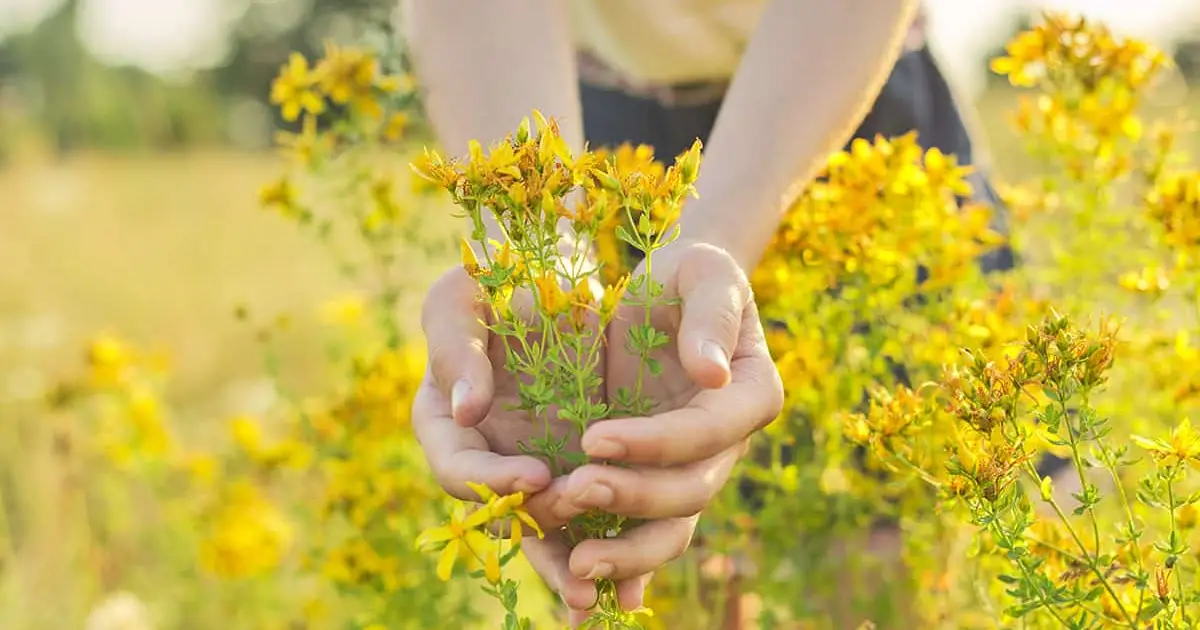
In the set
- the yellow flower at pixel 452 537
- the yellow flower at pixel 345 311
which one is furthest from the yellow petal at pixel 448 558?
the yellow flower at pixel 345 311

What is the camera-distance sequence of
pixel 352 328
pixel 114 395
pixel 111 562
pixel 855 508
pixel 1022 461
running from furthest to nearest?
pixel 111 562, pixel 114 395, pixel 352 328, pixel 855 508, pixel 1022 461

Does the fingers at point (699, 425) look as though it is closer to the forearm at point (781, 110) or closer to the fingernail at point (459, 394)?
the fingernail at point (459, 394)

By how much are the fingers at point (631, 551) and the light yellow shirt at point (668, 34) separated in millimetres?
944

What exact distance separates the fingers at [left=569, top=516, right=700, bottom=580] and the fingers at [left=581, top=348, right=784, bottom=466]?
0.21 feet

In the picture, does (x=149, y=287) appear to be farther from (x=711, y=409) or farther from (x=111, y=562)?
(x=711, y=409)

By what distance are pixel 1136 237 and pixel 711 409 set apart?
4.67 feet

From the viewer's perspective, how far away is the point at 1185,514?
118 cm

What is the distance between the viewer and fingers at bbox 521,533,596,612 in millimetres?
1031

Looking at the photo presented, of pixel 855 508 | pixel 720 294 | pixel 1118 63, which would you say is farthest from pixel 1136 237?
pixel 720 294

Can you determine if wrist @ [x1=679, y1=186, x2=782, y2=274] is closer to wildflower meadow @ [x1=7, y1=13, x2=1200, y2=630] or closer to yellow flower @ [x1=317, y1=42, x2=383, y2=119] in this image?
wildflower meadow @ [x1=7, y1=13, x2=1200, y2=630]

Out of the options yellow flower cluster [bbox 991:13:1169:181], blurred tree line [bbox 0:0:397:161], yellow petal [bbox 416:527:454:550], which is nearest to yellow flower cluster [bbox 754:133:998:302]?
yellow flower cluster [bbox 991:13:1169:181]

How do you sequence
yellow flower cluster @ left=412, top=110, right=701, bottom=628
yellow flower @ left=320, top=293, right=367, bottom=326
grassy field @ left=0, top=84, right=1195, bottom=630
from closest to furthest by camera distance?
1. yellow flower cluster @ left=412, top=110, right=701, bottom=628
2. yellow flower @ left=320, top=293, right=367, bottom=326
3. grassy field @ left=0, top=84, right=1195, bottom=630

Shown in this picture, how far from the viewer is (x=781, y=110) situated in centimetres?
132

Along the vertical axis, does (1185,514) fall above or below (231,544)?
above
